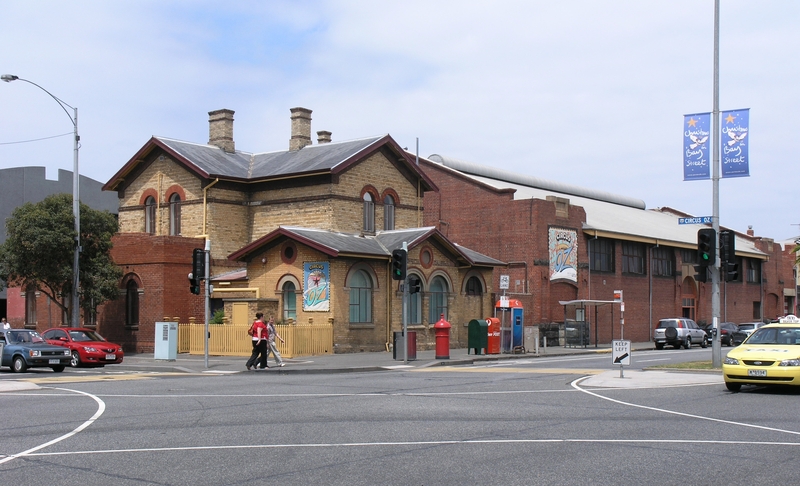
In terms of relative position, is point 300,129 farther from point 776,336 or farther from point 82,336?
point 776,336

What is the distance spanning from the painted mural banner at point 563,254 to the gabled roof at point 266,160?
8.36 metres

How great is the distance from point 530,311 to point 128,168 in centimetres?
2109

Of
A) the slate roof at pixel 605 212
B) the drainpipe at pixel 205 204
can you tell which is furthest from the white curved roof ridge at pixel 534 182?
the drainpipe at pixel 205 204

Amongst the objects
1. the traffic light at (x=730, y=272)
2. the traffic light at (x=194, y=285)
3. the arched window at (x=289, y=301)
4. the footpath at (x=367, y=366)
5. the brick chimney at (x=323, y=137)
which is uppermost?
the brick chimney at (x=323, y=137)

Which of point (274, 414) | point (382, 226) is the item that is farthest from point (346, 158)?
point (274, 414)

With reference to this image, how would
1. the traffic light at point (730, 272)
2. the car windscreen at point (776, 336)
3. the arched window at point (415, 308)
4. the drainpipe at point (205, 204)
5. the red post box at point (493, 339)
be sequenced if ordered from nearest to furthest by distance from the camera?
the car windscreen at point (776, 336)
the traffic light at point (730, 272)
the red post box at point (493, 339)
the arched window at point (415, 308)
the drainpipe at point (205, 204)

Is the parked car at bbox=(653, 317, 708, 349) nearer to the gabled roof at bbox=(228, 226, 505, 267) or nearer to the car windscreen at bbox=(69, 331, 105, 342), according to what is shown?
the gabled roof at bbox=(228, 226, 505, 267)

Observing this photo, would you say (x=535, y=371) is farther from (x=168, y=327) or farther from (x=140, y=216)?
(x=140, y=216)

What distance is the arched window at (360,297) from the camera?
36062 mm

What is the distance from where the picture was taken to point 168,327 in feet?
105

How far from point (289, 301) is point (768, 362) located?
72.3 feet

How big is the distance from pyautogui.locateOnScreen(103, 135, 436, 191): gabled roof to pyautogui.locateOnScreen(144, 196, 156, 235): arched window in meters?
1.83

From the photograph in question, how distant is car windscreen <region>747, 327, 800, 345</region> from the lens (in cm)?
1894

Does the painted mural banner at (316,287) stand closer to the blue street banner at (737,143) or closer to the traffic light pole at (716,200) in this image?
the traffic light pole at (716,200)
